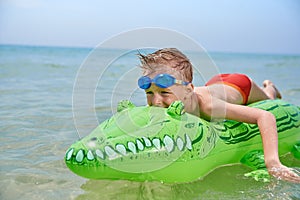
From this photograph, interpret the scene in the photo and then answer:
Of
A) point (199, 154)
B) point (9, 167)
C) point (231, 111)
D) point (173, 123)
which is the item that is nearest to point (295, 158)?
point (231, 111)

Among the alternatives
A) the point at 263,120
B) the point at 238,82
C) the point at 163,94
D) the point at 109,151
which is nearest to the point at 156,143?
the point at 109,151

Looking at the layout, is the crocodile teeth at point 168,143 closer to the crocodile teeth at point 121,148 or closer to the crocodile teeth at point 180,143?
the crocodile teeth at point 180,143

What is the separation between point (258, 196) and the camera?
2197 millimetres

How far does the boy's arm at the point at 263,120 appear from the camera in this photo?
2.38 m

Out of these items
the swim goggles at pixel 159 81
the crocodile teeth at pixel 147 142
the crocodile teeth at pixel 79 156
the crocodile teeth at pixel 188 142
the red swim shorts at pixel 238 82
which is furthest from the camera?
the red swim shorts at pixel 238 82

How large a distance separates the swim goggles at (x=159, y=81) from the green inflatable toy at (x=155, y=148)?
0.48 feet

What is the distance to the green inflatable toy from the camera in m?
2.00

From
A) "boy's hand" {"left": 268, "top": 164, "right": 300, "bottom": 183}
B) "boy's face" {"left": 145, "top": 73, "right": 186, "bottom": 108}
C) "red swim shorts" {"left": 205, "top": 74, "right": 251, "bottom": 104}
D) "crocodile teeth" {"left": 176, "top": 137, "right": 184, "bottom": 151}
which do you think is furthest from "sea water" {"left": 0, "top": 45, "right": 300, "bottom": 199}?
"red swim shorts" {"left": 205, "top": 74, "right": 251, "bottom": 104}

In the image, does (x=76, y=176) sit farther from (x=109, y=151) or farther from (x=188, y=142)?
(x=188, y=142)

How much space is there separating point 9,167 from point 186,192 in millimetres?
1235

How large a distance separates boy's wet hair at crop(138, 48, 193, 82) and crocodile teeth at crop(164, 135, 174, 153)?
0.47 m

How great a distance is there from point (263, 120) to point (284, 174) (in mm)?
404

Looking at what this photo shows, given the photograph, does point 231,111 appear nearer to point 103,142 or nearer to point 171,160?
point 171,160

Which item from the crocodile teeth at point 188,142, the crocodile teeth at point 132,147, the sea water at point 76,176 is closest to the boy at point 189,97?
the sea water at point 76,176
